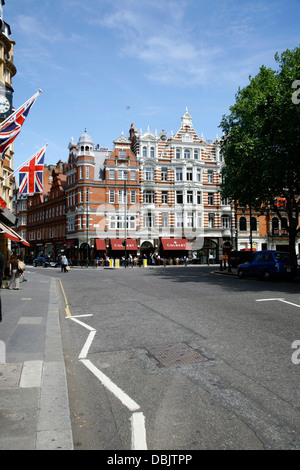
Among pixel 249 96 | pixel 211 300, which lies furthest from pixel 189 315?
pixel 249 96

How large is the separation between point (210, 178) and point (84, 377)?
5031 cm

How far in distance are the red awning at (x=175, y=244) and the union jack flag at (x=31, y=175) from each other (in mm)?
31981

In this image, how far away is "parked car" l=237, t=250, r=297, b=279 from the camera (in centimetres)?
1822

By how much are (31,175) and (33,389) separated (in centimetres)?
1504

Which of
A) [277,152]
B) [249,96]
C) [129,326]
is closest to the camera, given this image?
[129,326]

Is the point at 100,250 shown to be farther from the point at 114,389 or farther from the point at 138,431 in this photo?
the point at 138,431

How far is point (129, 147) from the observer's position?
4962cm

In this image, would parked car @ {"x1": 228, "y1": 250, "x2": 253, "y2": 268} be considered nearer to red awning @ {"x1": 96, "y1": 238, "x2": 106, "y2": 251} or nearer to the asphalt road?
red awning @ {"x1": 96, "y1": 238, "x2": 106, "y2": 251}

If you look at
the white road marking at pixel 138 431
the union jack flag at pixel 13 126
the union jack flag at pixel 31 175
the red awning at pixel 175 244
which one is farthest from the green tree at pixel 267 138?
the red awning at pixel 175 244

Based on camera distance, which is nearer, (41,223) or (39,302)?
(39,302)

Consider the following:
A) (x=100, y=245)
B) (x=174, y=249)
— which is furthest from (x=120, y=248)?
(x=174, y=249)

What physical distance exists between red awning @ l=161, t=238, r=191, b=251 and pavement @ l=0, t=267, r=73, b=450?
40.7 meters

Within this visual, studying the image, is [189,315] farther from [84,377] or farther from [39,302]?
[39,302]

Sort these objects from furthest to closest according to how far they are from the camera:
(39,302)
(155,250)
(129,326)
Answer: (155,250)
(39,302)
(129,326)
